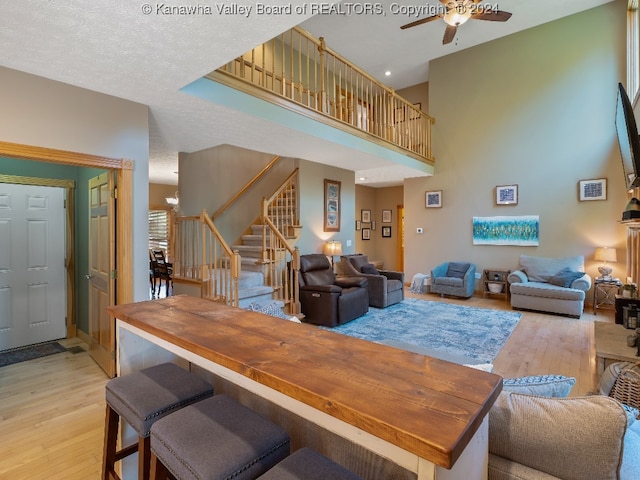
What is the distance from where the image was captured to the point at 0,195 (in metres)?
3.66

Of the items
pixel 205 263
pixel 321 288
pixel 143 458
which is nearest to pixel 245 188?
pixel 205 263

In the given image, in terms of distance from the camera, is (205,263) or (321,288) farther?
(321,288)

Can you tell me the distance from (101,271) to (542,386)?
3754 millimetres

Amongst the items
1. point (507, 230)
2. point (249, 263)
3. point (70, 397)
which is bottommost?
point (70, 397)

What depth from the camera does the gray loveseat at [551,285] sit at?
526 cm

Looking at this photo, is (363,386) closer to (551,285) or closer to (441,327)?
(441,327)

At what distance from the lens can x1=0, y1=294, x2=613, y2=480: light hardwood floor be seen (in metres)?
2.01

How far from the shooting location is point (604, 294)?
5.38 meters

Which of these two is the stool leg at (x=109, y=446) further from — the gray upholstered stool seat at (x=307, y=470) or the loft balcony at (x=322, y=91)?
the loft balcony at (x=322, y=91)

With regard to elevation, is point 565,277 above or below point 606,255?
below

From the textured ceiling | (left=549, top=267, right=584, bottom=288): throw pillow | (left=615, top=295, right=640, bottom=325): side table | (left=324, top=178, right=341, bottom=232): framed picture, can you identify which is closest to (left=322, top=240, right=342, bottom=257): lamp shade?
(left=324, top=178, right=341, bottom=232): framed picture

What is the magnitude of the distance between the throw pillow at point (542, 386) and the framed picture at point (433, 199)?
6.67 meters

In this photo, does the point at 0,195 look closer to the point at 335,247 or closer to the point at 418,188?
the point at 335,247

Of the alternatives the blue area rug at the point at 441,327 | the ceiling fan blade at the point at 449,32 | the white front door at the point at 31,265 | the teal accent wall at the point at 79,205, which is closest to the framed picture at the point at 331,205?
the blue area rug at the point at 441,327
